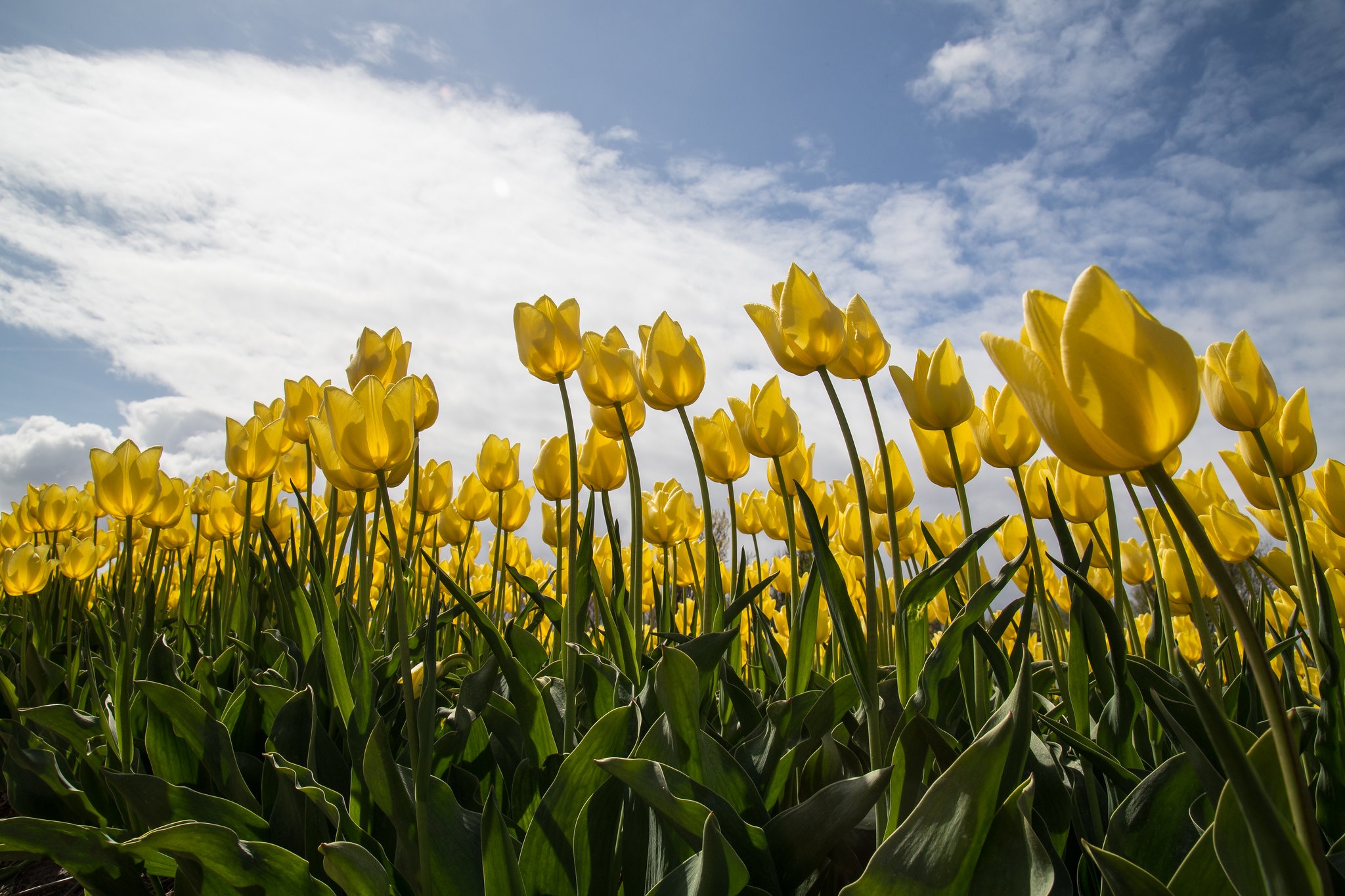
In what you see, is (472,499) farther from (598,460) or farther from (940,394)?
(940,394)

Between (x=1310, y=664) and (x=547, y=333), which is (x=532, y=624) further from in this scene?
(x=1310, y=664)

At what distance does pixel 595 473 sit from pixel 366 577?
81cm

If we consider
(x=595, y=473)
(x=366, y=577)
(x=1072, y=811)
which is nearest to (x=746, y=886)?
(x=1072, y=811)

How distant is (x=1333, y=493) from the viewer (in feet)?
5.61

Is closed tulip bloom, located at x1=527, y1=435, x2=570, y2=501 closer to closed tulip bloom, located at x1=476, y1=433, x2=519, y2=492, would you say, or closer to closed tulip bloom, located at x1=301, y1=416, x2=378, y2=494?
closed tulip bloom, located at x1=476, y1=433, x2=519, y2=492

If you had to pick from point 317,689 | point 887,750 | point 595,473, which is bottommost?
point 887,750

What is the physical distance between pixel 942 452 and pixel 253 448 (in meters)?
2.18

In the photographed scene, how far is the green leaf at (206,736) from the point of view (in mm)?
1466

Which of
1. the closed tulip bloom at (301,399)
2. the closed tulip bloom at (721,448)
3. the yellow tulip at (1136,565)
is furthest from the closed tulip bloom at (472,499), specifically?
the yellow tulip at (1136,565)

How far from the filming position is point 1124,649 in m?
0.86

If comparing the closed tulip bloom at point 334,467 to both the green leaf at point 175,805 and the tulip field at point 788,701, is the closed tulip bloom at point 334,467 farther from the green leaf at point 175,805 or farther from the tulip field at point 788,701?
the green leaf at point 175,805

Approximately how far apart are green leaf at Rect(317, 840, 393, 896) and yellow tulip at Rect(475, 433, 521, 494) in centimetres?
163

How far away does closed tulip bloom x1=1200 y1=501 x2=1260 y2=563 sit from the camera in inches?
75.4

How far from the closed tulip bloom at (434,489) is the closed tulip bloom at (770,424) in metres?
1.44
